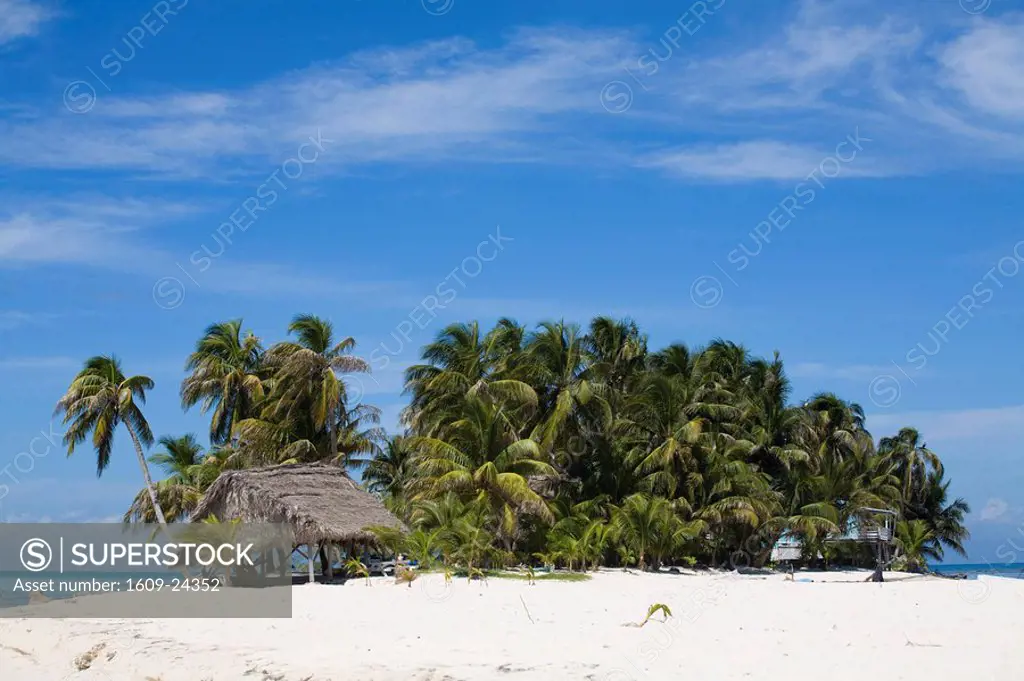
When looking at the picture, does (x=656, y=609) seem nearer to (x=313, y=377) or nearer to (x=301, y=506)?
(x=301, y=506)

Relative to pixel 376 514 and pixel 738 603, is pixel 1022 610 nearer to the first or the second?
pixel 738 603

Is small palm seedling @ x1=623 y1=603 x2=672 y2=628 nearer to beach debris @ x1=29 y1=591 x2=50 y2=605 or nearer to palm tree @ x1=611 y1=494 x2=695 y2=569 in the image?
beach debris @ x1=29 y1=591 x2=50 y2=605

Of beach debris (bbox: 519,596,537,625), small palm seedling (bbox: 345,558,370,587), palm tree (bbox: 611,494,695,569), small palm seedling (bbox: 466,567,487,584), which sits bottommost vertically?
beach debris (bbox: 519,596,537,625)

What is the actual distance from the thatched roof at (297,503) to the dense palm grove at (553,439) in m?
1.45

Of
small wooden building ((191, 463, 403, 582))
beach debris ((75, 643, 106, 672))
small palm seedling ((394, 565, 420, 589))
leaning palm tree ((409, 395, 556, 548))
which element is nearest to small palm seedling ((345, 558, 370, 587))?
small wooden building ((191, 463, 403, 582))

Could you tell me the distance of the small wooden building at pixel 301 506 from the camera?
2038 centimetres

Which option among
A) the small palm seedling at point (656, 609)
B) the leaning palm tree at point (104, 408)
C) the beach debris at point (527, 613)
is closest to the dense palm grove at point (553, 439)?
the leaning palm tree at point (104, 408)

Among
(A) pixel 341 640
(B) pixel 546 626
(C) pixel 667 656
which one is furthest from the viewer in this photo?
(B) pixel 546 626

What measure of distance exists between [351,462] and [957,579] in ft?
54.7

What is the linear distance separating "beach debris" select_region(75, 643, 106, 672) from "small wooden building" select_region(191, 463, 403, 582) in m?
8.14

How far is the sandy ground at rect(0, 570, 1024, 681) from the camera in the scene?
955cm

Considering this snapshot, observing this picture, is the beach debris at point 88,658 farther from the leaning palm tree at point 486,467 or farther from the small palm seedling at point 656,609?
the leaning palm tree at point 486,467

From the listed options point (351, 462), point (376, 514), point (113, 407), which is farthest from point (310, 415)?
point (376, 514)

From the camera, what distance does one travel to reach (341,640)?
11562 millimetres
